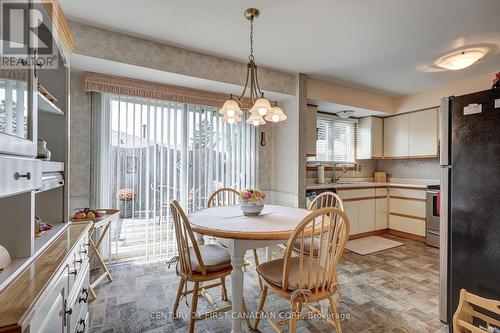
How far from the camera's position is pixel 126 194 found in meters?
2.80

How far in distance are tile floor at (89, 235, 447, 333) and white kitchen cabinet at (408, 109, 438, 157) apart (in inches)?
72.7

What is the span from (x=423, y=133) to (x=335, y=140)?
139 centimetres

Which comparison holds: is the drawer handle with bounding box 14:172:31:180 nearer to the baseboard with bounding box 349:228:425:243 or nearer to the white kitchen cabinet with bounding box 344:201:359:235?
the white kitchen cabinet with bounding box 344:201:359:235

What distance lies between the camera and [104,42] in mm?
2309

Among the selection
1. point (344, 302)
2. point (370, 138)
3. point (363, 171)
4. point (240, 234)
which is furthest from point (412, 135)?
point (240, 234)

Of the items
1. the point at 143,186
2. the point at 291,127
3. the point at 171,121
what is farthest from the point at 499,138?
the point at 143,186

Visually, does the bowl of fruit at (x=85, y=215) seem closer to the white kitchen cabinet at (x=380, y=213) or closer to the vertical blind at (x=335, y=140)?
the vertical blind at (x=335, y=140)

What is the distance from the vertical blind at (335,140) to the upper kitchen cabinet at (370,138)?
14 centimetres

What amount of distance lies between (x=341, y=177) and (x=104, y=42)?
4.18 m

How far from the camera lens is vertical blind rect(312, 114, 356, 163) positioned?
174 inches

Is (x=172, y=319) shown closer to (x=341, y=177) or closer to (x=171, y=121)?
(x=171, y=121)

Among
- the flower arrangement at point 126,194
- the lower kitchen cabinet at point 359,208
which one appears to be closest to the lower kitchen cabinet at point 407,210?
the lower kitchen cabinet at point 359,208

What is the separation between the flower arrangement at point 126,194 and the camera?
9.12ft

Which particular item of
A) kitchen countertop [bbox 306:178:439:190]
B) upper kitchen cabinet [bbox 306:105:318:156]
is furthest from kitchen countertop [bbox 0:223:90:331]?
upper kitchen cabinet [bbox 306:105:318:156]
